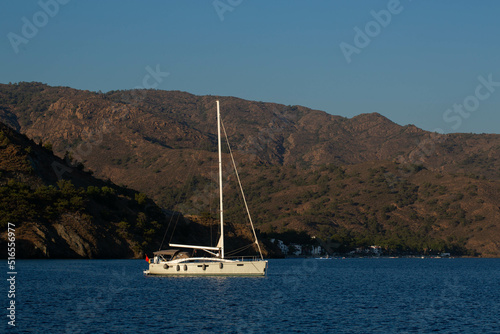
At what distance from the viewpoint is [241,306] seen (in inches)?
1893

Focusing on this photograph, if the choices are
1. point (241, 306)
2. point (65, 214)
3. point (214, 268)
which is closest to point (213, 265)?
point (214, 268)

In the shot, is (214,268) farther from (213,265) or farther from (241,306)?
(241,306)

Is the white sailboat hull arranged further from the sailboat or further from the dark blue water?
the dark blue water

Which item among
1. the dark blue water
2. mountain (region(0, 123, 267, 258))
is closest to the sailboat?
the dark blue water

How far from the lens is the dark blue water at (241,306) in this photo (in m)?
39.1

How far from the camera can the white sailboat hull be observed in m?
66.4

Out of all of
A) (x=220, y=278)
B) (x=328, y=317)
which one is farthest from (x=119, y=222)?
(x=328, y=317)

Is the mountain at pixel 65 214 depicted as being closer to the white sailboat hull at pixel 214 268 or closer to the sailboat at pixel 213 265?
the sailboat at pixel 213 265

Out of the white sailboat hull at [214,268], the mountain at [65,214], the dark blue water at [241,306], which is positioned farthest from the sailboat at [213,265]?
the mountain at [65,214]

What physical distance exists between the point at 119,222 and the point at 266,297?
8623cm

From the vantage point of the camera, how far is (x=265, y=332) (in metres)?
37.4

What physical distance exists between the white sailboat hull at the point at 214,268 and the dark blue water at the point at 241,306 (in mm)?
1085

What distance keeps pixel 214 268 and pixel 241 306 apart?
19166 mm

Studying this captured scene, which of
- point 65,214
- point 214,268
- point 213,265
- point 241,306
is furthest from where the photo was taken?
point 65,214
